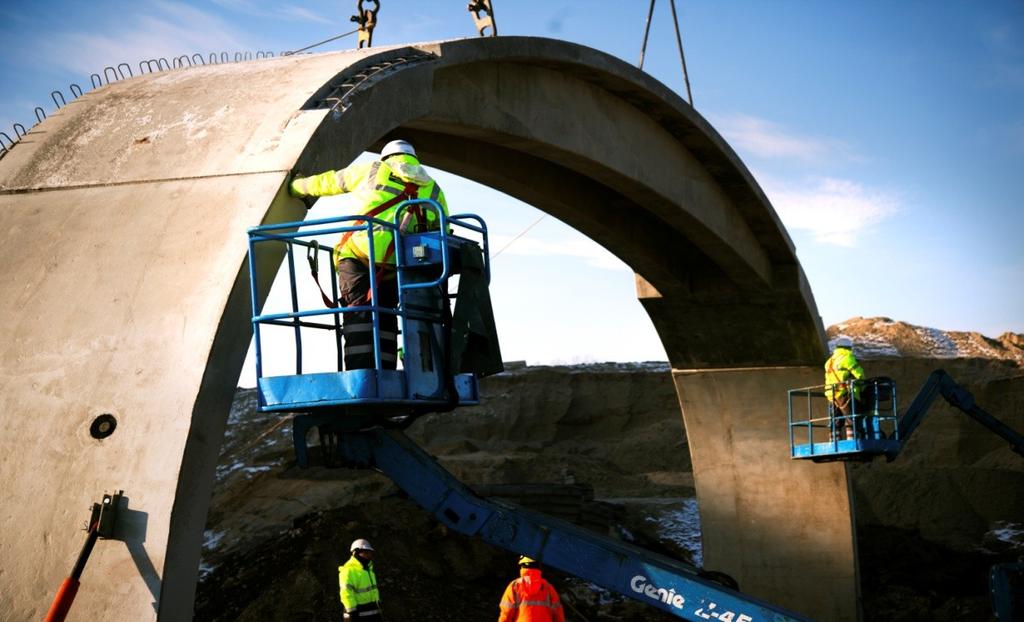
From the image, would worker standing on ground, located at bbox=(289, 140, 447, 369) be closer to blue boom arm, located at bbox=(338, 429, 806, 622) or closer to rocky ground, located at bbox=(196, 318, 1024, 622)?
blue boom arm, located at bbox=(338, 429, 806, 622)

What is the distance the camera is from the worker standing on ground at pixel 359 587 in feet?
33.7

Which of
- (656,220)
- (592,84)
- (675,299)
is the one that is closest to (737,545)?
(675,299)

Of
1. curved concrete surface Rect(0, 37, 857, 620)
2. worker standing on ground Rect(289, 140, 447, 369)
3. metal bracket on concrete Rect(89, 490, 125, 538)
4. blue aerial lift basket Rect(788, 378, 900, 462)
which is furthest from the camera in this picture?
blue aerial lift basket Rect(788, 378, 900, 462)

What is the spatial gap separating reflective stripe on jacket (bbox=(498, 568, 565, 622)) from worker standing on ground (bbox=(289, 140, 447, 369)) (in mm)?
3156

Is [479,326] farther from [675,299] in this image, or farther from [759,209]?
[675,299]

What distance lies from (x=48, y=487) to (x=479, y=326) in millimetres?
2586

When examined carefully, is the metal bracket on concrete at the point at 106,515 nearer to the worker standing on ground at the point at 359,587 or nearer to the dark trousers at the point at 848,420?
the worker standing on ground at the point at 359,587

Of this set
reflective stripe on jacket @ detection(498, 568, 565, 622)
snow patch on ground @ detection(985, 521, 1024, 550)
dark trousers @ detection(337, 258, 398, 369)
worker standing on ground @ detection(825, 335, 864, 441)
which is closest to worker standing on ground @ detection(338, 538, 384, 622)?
reflective stripe on jacket @ detection(498, 568, 565, 622)

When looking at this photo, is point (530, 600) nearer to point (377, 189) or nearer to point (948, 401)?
point (377, 189)

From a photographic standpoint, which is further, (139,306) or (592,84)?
(592,84)

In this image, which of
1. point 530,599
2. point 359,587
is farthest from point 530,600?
point 359,587

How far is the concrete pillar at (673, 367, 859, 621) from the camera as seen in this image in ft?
62.1

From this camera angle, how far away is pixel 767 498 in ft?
63.8

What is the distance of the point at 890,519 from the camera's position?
77.6 ft
